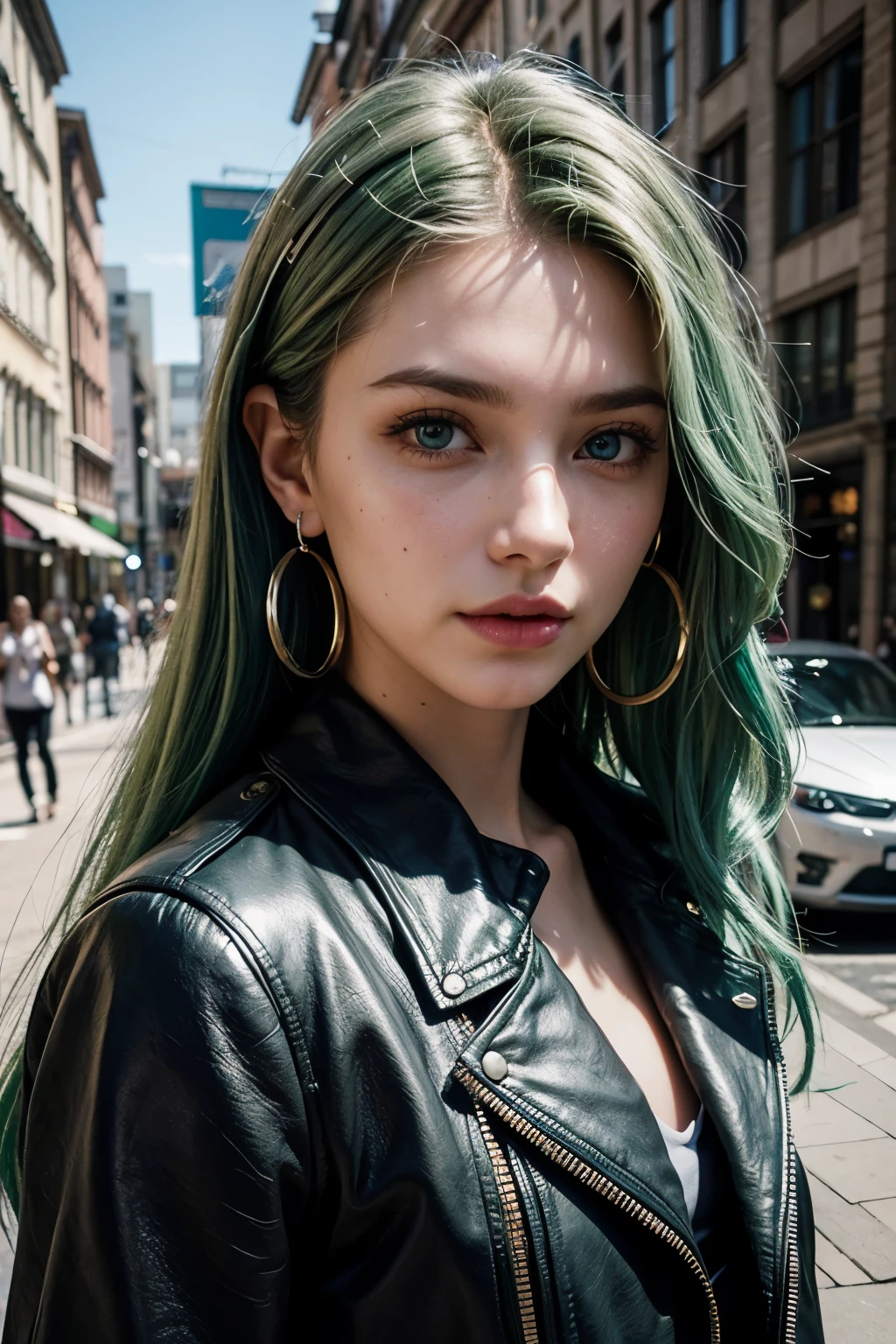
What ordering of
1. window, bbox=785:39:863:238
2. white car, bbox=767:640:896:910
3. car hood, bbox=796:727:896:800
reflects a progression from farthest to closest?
1. window, bbox=785:39:863:238
2. car hood, bbox=796:727:896:800
3. white car, bbox=767:640:896:910

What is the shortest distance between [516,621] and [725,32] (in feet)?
70.6

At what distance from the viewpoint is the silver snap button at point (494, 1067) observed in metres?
1.00

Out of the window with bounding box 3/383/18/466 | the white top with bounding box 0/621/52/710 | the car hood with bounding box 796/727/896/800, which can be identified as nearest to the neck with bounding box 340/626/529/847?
the car hood with bounding box 796/727/896/800

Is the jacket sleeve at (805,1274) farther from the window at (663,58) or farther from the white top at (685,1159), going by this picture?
the window at (663,58)

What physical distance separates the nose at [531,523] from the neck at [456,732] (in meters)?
0.24

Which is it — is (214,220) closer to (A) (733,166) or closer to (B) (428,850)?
(B) (428,850)

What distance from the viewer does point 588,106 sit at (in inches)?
49.2

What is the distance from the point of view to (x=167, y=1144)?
2.75 ft

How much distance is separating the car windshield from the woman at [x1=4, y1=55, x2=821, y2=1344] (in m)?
5.47

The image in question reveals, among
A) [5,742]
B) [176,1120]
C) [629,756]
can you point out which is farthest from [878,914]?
[5,742]

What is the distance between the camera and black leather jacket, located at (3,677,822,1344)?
0.84m

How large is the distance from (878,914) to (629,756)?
533 centimetres

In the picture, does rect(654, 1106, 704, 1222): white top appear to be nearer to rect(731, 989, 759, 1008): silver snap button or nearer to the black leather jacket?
the black leather jacket

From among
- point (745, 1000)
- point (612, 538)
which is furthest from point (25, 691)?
point (612, 538)
